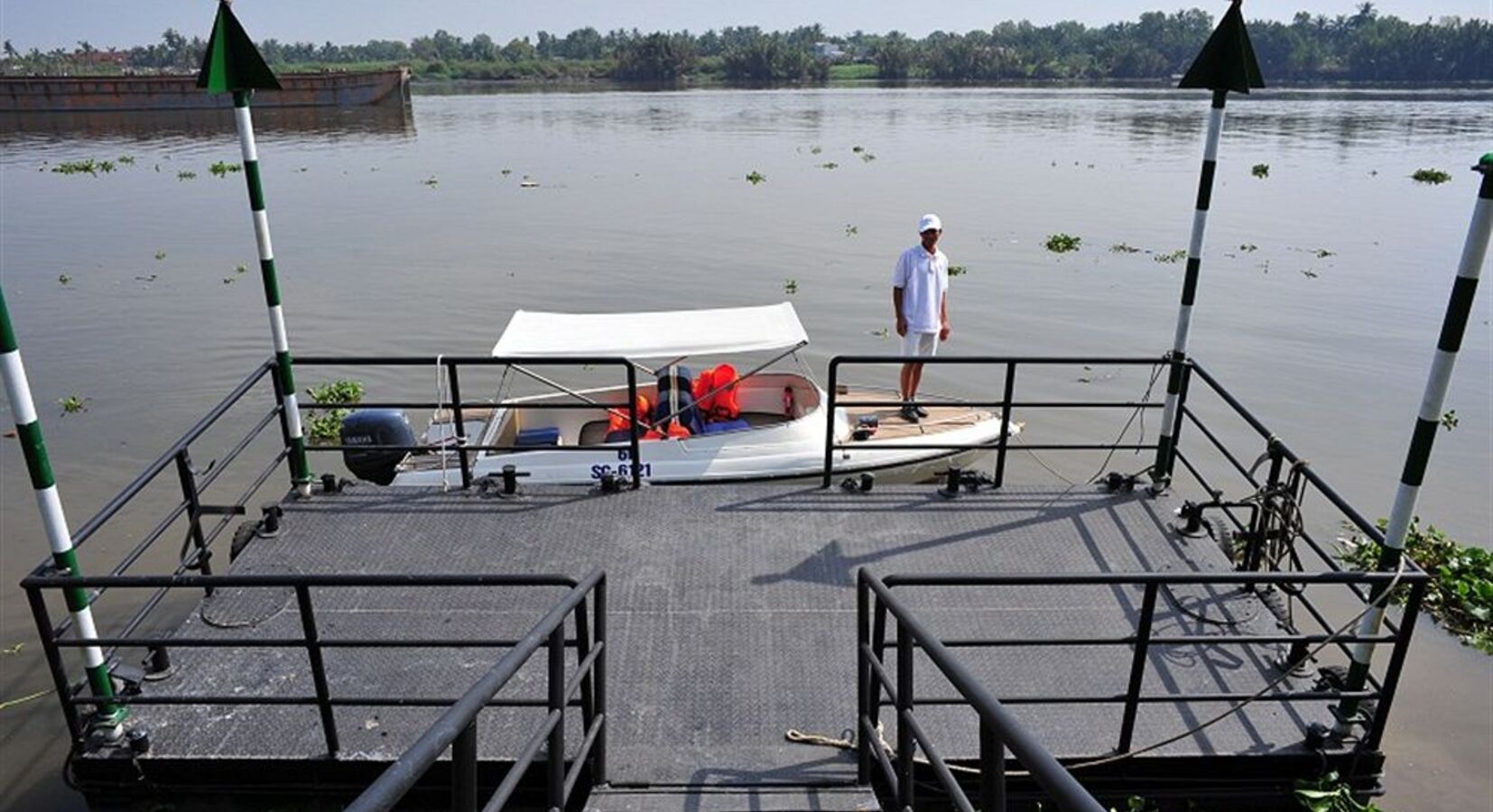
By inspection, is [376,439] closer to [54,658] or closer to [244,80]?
[244,80]

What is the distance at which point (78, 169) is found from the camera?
36.9 meters

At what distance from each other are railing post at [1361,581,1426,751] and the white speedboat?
4.48 m

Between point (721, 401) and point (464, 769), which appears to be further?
point (721, 401)

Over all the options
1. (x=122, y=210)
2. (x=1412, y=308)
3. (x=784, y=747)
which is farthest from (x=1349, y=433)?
(x=122, y=210)

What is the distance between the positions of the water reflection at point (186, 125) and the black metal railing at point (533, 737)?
54377mm

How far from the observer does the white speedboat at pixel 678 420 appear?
9.07 m

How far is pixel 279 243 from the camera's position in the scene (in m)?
25.3

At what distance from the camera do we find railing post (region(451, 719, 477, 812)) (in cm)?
229

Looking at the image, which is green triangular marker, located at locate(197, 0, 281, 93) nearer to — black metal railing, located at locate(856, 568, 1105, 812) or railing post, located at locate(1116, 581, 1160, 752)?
black metal railing, located at locate(856, 568, 1105, 812)

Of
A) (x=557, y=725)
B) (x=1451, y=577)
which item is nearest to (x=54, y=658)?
(x=557, y=725)

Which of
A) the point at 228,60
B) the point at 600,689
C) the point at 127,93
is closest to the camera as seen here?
the point at 600,689

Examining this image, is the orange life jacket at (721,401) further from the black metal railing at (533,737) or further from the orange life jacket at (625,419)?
the black metal railing at (533,737)

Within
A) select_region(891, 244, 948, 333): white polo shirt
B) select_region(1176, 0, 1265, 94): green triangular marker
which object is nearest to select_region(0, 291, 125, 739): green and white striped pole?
select_region(1176, 0, 1265, 94): green triangular marker

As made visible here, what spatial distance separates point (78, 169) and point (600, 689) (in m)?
43.0
